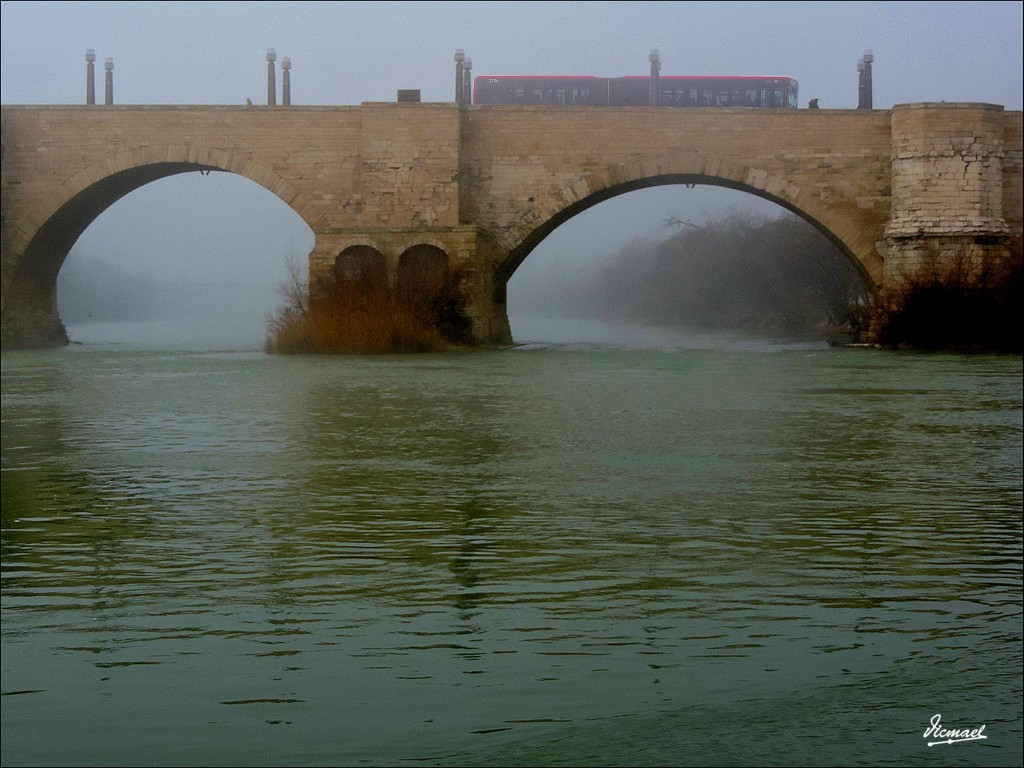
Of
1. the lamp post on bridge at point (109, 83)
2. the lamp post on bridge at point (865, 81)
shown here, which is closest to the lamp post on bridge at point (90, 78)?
the lamp post on bridge at point (109, 83)

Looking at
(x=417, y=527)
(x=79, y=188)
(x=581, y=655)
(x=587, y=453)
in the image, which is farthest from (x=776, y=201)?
(x=581, y=655)

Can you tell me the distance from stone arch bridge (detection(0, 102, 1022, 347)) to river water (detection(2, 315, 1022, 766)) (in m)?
16.5

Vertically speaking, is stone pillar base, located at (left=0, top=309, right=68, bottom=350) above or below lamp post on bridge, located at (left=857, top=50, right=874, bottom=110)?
below

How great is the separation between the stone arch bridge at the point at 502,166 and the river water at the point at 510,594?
1655cm

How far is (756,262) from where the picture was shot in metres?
42.9

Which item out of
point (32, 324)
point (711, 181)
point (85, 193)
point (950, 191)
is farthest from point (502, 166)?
point (32, 324)

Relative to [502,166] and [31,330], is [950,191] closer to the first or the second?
[502,166]

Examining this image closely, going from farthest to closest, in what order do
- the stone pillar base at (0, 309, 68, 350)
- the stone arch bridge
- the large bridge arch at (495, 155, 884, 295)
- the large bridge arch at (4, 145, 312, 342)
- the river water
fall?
the stone pillar base at (0, 309, 68, 350)
the large bridge arch at (4, 145, 312, 342)
the large bridge arch at (495, 155, 884, 295)
the stone arch bridge
the river water

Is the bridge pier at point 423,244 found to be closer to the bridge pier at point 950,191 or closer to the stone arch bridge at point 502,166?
the stone arch bridge at point 502,166

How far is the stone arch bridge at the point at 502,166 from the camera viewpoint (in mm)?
26938

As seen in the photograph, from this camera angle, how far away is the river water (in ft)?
11.2

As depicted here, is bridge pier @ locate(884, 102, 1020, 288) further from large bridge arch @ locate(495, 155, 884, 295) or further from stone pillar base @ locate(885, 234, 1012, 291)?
large bridge arch @ locate(495, 155, 884, 295)

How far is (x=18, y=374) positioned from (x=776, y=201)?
1505cm

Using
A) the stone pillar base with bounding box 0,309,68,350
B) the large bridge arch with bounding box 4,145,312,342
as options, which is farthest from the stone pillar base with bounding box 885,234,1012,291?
the stone pillar base with bounding box 0,309,68,350
